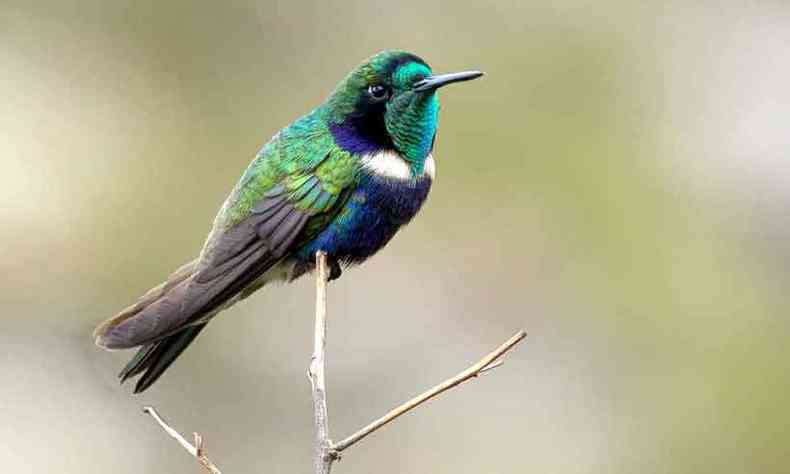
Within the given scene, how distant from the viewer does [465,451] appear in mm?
6180

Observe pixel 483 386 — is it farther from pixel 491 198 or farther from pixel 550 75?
pixel 550 75

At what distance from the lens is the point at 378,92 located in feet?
9.52

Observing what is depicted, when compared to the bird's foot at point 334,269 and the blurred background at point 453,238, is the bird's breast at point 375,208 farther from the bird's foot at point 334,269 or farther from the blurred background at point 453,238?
the blurred background at point 453,238

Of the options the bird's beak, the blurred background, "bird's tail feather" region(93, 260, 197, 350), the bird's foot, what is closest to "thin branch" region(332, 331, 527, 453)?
the bird's beak

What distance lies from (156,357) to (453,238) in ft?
16.1

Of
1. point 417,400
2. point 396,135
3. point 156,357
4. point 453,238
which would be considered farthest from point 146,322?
point 453,238

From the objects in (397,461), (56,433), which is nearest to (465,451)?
(397,461)

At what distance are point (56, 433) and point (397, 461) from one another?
1.84 metres

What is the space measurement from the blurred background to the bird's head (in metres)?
3.29

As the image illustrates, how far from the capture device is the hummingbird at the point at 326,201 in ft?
9.24

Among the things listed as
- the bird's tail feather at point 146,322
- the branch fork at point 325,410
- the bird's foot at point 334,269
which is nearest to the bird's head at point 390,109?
the bird's foot at point 334,269

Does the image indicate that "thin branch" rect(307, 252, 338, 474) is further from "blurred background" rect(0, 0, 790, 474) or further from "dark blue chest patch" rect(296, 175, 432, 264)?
"blurred background" rect(0, 0, 790, 474)

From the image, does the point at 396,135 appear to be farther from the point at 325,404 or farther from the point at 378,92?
the point at 325,404

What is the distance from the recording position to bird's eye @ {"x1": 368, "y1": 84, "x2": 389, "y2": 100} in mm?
2886
